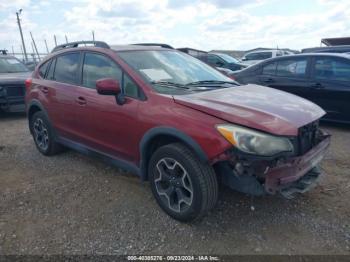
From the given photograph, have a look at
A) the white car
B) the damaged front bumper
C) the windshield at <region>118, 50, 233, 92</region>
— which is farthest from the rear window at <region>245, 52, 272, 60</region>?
the damaged front bumper

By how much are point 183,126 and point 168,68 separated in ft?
3.54

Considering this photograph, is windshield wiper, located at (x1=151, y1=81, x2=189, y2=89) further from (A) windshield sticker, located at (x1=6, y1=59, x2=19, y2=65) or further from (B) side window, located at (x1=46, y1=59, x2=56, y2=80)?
(A) windshield sticker, located at (x1=6, y1=59, x2=19, y2=65)

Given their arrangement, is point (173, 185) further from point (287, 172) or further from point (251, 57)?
point (251, 57)

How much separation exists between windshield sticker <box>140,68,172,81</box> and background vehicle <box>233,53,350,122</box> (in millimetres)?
3898

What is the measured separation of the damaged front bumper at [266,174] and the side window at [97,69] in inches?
63.3

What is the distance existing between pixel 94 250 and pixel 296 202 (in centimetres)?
213

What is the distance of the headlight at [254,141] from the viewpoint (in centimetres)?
258

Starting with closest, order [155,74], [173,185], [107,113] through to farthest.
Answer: [173,185] → [155,74] → [107,113]

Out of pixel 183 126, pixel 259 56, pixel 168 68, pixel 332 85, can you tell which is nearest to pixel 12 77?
pixel 168 68

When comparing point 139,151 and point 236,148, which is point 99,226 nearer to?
point 139,151

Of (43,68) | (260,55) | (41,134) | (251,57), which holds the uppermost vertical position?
(43,68)

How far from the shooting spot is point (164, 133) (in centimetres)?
303

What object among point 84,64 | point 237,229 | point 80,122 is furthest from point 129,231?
point 84,64

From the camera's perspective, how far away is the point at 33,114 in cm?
519
